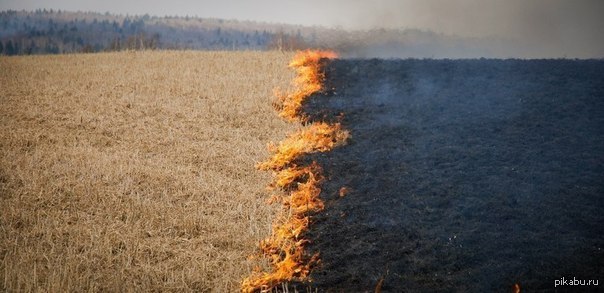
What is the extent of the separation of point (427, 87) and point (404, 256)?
30.1ft

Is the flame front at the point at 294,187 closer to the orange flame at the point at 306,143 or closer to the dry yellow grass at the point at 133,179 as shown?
the orange flame at the point at 306,143

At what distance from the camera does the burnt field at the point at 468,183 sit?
18.2 feet

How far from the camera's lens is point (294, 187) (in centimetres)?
967

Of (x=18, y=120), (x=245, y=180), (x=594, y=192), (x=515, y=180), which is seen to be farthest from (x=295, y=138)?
(x=18, y=120)

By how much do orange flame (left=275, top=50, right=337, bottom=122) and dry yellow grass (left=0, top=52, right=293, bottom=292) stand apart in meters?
0.57

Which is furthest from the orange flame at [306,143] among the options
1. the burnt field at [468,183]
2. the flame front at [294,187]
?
the burnt field at [468,183]

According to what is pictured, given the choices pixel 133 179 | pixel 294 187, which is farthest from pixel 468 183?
pixel 133 179

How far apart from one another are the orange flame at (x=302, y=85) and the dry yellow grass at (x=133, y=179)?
57cm

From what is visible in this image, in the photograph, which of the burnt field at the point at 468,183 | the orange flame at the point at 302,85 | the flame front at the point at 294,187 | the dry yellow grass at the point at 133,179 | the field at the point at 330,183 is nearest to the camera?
the burnt field at the point at 468,183

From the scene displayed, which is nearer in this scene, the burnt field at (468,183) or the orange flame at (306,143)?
the burnt field at (468,183)

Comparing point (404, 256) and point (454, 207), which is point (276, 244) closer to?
point (404, 256)

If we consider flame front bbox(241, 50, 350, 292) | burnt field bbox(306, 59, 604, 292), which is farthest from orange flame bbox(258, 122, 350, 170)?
burnt field bbox(306, 59, 604, 292)

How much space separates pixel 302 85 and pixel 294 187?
8699 millimetres

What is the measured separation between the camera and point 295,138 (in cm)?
1259
